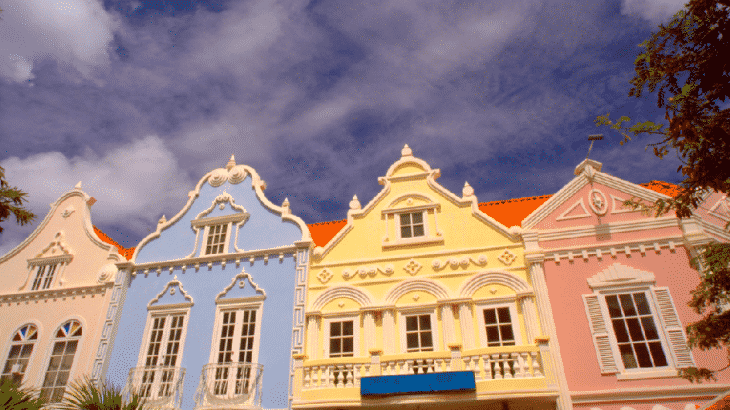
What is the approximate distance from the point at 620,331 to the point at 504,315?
9.18 ft

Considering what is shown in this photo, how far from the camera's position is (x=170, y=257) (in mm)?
16875

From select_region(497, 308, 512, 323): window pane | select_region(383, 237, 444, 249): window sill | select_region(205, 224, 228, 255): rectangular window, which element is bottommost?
select_region(497, 308, 512, 323): window pane

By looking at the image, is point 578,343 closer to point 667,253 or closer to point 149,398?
point 667,253

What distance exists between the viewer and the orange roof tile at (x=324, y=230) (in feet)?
57.2

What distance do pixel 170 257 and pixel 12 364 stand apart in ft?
20.1

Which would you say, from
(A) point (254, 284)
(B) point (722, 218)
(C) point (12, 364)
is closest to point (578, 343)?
(B) point (722, 218)

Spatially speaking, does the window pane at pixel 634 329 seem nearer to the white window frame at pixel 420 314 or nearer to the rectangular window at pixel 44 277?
the white window frame at pixel 420 314

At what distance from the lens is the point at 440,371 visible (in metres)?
12.1

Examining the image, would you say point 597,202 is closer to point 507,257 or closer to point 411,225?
point 507,257

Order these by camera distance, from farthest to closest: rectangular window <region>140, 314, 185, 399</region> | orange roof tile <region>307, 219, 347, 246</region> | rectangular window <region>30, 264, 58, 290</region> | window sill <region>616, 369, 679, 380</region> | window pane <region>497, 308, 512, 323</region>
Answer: rectangular window <region>30, 264, 58, 290</region>, orange roof tile <region>307, 219, 347, 246</region>, rectangular window <region>140, 314, 185, 399</region>, window pane <region>497, 308, 512, 323</region>, window sill <region>616, 369, 679, 380</region>

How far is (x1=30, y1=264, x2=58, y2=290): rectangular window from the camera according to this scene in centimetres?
1766

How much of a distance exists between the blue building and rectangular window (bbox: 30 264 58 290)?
3.22m

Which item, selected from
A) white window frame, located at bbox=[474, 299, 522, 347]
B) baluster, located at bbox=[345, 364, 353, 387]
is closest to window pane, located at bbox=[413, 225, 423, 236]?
white window frame, located at bbox=[474, 299, 522, 347]

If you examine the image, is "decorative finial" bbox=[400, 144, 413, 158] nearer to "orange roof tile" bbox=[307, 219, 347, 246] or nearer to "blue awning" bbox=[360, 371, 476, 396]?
"orange roof tile" bbox=[307, 219, 347, 246]
